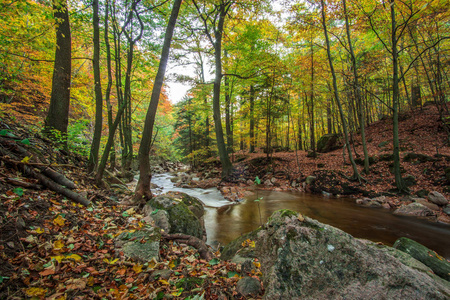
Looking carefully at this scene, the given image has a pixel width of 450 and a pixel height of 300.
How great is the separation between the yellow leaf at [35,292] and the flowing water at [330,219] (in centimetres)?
330

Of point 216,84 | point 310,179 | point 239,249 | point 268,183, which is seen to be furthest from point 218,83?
point 239,249

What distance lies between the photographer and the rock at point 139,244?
2587 mm

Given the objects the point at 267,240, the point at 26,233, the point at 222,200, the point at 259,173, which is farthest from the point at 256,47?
the point at 26,233

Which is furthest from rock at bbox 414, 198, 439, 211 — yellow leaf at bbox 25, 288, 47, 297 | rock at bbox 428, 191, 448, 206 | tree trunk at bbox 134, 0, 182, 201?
yellow leaf at bbox 25, 288, 47, 297

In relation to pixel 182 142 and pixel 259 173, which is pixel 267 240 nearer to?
pixel 259 173

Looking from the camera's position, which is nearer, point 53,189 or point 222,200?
point 53,189

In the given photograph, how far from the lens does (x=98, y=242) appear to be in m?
2.65

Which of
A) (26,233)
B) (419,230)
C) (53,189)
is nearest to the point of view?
(26,233)

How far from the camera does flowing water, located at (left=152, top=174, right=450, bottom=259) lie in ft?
15.5

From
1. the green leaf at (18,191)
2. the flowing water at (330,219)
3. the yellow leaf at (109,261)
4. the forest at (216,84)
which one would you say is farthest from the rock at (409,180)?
the green leaf at (18,191)

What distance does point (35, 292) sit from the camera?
1597 millimetres

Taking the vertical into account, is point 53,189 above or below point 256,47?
below

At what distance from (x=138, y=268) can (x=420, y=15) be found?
1228 centimetres

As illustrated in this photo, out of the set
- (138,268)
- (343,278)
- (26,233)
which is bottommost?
(138,268)
